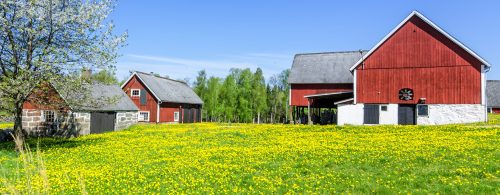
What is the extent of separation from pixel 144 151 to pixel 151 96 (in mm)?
34040

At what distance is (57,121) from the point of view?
37.1 metres

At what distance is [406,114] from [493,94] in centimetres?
4878

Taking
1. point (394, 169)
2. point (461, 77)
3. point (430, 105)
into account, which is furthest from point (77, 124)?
point (461, 77)

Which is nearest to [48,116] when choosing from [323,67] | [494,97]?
[323,67]

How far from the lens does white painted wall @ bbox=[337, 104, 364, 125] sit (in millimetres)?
40031

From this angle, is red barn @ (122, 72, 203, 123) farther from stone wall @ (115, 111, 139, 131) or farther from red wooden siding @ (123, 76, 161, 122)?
stone wall @ (115, 111, 139, 131)

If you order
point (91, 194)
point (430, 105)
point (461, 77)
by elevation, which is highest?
point (461, 77)

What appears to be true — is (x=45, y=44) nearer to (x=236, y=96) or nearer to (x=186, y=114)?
(x=186, y=114)

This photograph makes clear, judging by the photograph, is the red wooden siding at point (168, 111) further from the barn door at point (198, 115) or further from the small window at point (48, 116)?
the small window at point (48, 116)

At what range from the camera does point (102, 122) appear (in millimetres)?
41281

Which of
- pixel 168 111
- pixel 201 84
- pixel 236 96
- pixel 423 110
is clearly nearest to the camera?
pixel 423 110

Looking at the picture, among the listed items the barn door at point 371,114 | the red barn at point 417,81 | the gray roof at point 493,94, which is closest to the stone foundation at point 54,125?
the red barn at point 417,81

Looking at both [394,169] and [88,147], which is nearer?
[394,169]

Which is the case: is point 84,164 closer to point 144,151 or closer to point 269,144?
point 144,151
